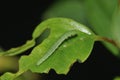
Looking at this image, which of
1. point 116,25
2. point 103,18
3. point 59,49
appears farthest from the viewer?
point 103,18

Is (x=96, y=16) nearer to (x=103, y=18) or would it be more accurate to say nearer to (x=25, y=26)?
(x=103, y=18)

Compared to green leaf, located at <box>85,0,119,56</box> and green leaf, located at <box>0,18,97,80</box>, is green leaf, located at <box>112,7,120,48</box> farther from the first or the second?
green leaf, located at <box>0,18,97,80</box>

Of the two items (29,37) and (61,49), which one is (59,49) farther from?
(29,37)

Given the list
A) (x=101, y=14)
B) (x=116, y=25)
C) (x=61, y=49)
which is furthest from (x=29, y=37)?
(x=61, y=49)

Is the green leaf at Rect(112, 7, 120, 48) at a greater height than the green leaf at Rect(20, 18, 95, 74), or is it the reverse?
the green leaf at Rect(20, 18, 95, 74)

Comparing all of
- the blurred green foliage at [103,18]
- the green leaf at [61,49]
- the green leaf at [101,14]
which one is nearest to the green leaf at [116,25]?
the blurred green foliage at [103,18]

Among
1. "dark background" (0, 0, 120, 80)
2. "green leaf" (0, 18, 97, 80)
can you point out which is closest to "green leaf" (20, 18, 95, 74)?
"green leaf" (0, 18, 97, 80)

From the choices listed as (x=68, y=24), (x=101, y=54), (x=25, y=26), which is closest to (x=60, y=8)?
(x=25, y=26)
